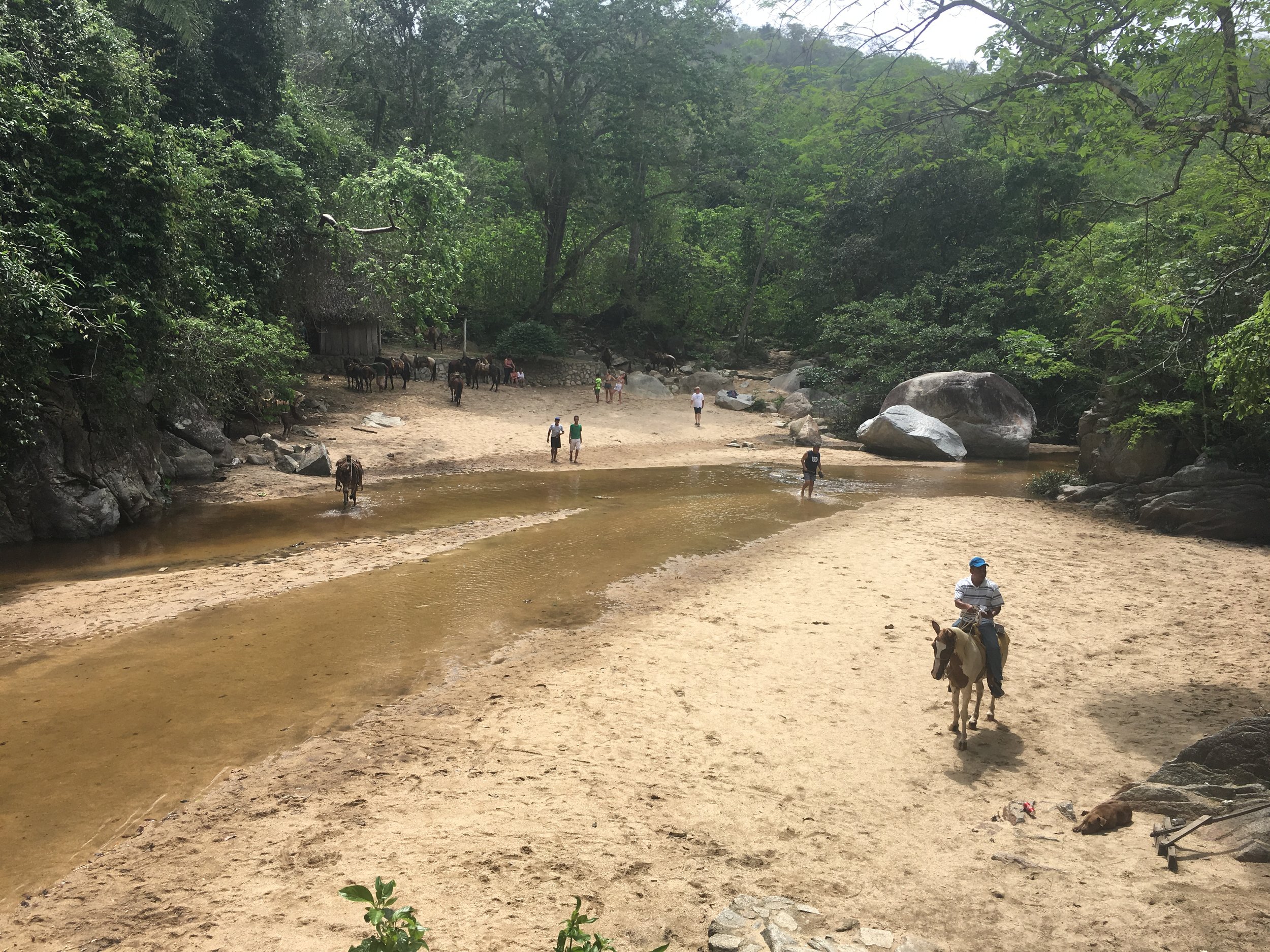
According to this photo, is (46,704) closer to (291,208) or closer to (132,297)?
(132,297)

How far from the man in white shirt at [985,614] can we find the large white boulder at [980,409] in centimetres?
2225

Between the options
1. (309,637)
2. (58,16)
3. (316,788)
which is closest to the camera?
(316,788)

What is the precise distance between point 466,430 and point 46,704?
17.9 m

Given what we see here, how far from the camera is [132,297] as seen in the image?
45.2 ft

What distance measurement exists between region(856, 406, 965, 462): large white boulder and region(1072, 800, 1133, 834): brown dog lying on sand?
2266cm

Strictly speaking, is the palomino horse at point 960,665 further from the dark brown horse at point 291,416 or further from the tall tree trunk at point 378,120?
the tall tree trunk at point 378,120

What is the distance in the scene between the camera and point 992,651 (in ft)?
25.6

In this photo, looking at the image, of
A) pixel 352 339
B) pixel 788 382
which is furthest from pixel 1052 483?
pixel 352 339

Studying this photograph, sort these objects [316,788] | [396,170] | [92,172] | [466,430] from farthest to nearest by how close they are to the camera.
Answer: [466,430] < [396,170] < [92,172] < [316,788]

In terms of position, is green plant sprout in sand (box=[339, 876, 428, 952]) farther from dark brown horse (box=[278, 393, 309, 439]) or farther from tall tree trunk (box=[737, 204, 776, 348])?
tall tree trunk (box=[737, 204, 776, 348])

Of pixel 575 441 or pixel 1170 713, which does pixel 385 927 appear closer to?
pixel 1170 713

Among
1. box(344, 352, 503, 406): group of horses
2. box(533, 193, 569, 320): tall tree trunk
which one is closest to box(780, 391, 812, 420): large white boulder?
box(533, 193, 569, 320): tall tree trunk

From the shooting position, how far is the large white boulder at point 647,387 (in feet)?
114

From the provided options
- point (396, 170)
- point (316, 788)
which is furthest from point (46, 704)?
point (396, 170)
